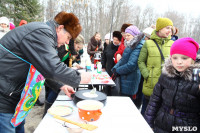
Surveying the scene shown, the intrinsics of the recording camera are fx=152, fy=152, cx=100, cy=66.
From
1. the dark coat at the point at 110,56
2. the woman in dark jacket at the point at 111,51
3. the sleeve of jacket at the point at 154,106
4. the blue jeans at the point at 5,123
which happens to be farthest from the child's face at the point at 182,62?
the dark coat at the point at 110,56

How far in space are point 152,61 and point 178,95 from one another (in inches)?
43.2

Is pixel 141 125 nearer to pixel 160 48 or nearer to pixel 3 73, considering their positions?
pixel 3 73

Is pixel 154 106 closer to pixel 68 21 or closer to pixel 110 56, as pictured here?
pixel 68 21

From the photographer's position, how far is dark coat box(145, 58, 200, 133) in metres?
1.38

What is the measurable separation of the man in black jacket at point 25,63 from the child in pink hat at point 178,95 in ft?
2.75

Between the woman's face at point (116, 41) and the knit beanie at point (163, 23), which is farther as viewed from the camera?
the woman's face at point (116, 41)

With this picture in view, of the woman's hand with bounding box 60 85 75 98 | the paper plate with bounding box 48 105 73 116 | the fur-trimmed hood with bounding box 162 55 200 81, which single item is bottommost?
the paper plate with bounding box 48 105 73 116

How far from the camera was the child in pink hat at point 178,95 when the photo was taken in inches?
54.6

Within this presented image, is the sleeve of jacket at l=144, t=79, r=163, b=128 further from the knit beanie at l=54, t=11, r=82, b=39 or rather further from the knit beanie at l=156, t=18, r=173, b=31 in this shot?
the knit beanie at l=156, t=18, r=173, b=31

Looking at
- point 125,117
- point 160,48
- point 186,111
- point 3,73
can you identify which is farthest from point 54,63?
point 160,48

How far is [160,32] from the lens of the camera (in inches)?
97.7

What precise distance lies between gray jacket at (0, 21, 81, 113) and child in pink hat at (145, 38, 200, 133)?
918mm

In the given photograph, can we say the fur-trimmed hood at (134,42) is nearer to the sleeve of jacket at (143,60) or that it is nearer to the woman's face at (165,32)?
the sleeve of jacket at (143,60)

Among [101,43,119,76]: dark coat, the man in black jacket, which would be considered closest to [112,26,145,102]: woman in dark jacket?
[101,43,119,76]: dark coat
